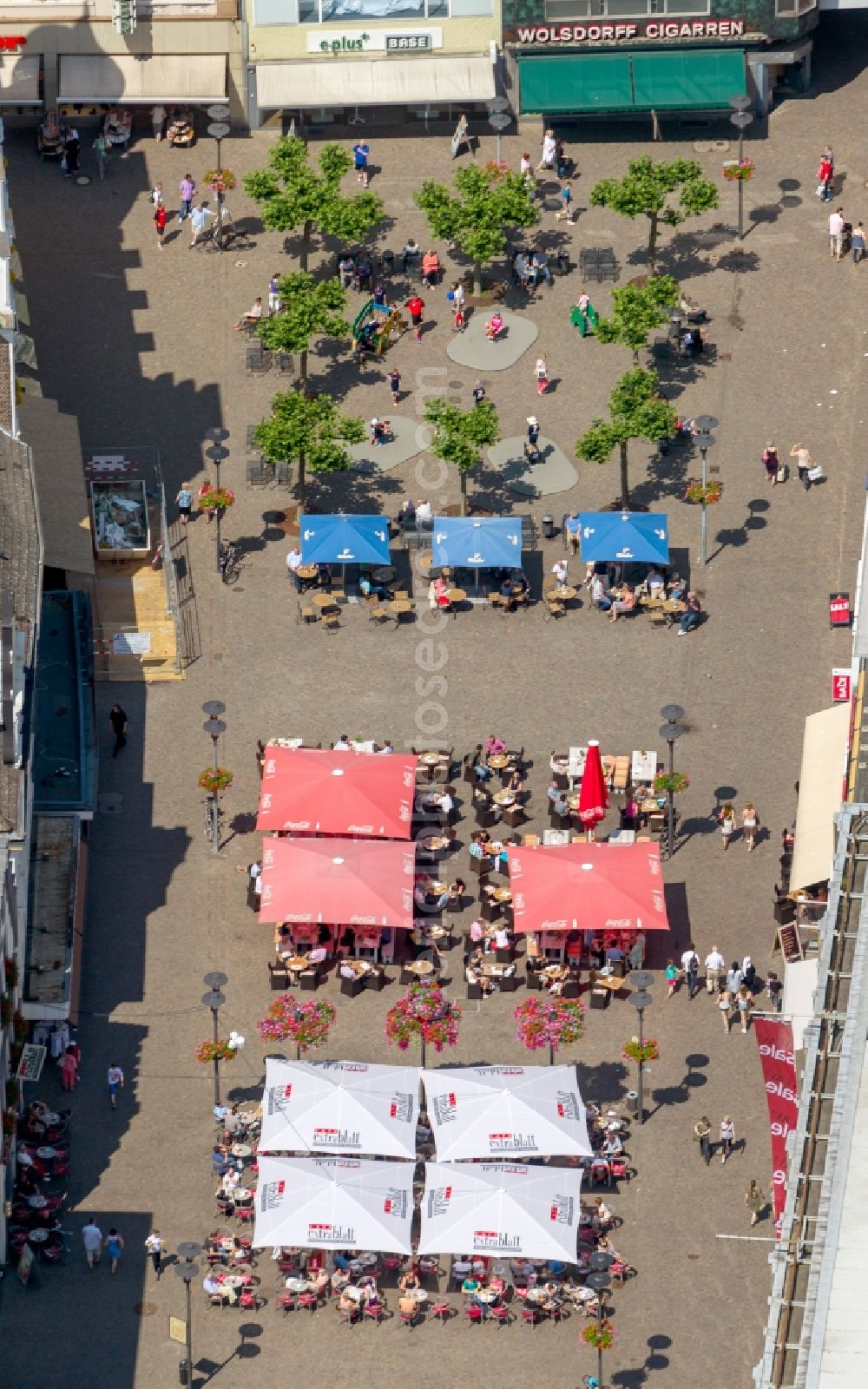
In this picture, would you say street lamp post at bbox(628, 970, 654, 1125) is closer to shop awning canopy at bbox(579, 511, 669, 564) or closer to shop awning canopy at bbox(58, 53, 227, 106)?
shop awning canopy at bbox(579, 511, 669, 564)

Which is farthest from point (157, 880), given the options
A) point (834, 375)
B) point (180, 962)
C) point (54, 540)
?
point (834, 375)

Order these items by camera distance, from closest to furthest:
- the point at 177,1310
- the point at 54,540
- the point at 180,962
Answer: the point at 177,1310 → the point at 180,962 → the point at 54,540

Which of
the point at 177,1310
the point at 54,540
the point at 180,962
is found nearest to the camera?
the point at 177,1310

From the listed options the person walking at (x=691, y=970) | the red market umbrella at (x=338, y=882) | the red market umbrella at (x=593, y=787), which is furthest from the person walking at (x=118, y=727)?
the person walking at (x=691, y=970)

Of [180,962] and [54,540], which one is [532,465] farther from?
[180,962]

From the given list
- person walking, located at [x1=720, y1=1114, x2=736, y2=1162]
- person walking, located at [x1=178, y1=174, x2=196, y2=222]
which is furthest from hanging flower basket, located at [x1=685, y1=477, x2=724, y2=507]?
person walking, located at [x1=720, y1=1114, x2=736, y2=1162]

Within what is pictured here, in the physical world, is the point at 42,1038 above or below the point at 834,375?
below
